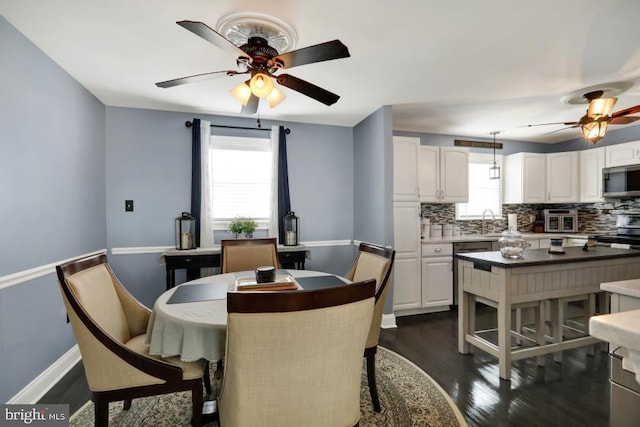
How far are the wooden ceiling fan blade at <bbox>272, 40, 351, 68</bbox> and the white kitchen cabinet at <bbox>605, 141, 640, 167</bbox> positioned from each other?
14.4 feet

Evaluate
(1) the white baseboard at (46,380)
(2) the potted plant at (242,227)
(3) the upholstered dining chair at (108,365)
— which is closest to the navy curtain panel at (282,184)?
(2) the potted plant at (242,227)

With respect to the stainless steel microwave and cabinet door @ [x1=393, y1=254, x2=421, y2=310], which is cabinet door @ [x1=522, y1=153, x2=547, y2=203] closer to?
the stainless steel microwave

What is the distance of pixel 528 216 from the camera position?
Result: 5020mm

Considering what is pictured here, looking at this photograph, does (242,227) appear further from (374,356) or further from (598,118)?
(598,118)

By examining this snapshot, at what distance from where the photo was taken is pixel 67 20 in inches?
71.2

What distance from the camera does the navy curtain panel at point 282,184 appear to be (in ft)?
12.4

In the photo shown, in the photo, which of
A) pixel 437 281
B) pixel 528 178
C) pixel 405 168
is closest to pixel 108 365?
pixel 405 168

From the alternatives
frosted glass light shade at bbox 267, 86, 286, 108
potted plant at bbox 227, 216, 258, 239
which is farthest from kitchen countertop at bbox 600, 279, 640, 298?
potted plant at bbox 227, 216, 258, 239

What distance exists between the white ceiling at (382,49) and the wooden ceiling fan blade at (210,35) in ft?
0.82

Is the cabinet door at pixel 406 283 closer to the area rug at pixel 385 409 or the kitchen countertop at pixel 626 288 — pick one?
the area rug at pixel 385 409

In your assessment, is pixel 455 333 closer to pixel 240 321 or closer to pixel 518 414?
pixel 518 414

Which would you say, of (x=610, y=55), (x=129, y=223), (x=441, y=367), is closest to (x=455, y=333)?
(x=441, y=367)

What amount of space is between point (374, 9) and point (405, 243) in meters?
2.54

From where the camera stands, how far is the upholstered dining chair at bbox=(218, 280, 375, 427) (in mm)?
958
